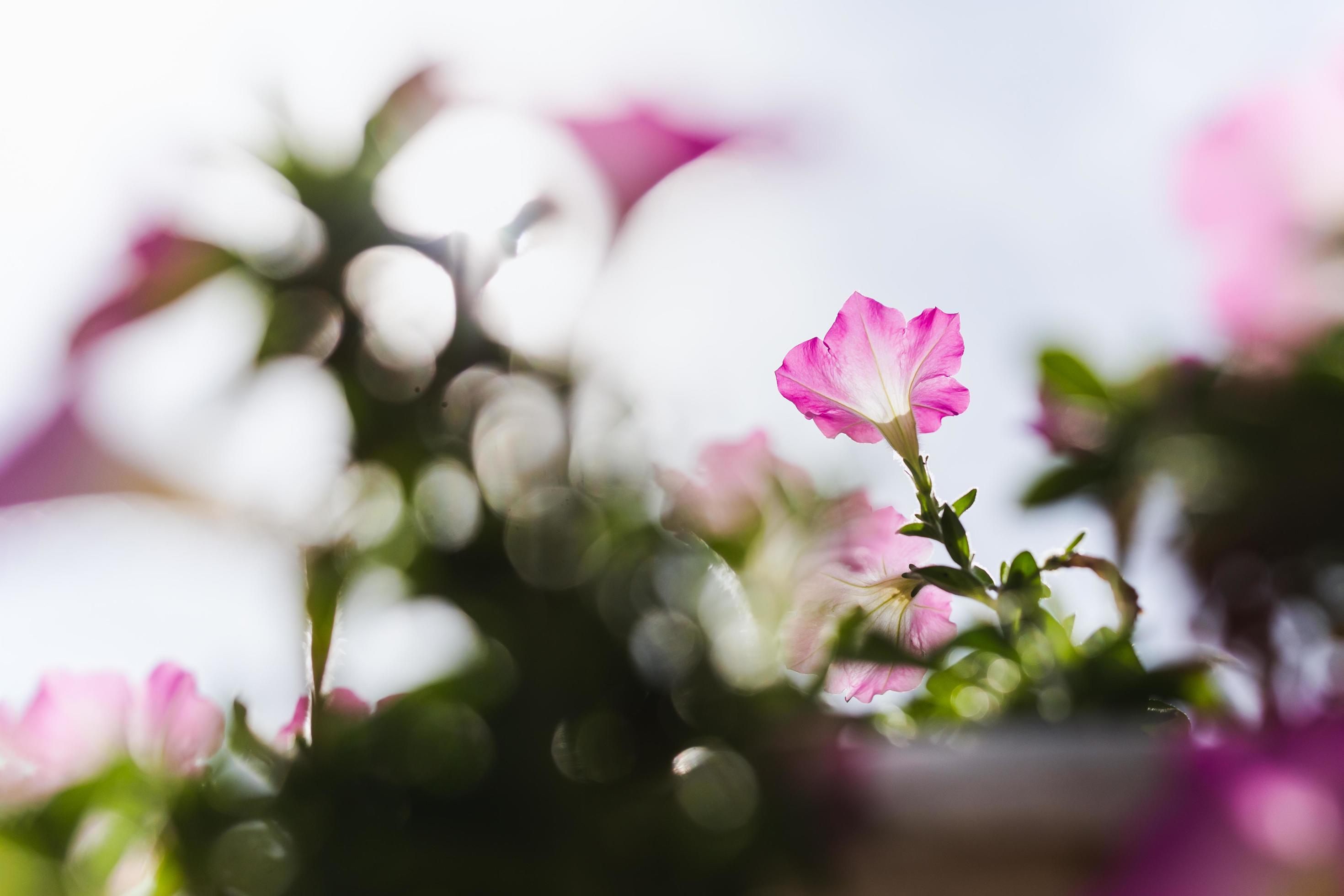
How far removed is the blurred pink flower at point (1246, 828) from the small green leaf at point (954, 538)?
9 centimetres

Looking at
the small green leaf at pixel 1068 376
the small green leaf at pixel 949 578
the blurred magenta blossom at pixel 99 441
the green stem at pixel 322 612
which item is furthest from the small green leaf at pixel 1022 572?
the blurred magenta blossom at pixel 99 441

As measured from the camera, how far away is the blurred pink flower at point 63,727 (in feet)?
1.28

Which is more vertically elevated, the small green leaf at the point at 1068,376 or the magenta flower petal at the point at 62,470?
the small green leaf at the point at 1068,376

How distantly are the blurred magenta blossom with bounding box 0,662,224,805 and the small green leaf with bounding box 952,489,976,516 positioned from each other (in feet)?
0.98

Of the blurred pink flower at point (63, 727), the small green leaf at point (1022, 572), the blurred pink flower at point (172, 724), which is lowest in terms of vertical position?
the blurred pink flower at point (63, 727)

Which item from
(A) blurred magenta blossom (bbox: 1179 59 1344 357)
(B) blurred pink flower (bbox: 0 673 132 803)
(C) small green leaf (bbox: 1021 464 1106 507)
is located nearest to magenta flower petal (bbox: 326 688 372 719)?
(B) blurred pink flower (bbox: 0 673 132 803)

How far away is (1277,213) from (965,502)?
0.25 m

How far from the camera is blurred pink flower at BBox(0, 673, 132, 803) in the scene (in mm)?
390

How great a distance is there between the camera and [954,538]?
0.32 meters

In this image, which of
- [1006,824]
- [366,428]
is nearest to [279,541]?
[366,428]

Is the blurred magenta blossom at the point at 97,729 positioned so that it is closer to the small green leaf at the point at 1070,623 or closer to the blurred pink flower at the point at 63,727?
the blurred pink flower at the point at 63,727

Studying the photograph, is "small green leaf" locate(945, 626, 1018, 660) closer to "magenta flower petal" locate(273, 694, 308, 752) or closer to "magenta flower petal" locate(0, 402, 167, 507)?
"magenta flower petal" locate(273, 694, 308, 752)

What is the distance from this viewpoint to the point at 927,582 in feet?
1.07

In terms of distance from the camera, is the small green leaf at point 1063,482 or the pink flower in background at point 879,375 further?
the small green leaf at point 1063,482
